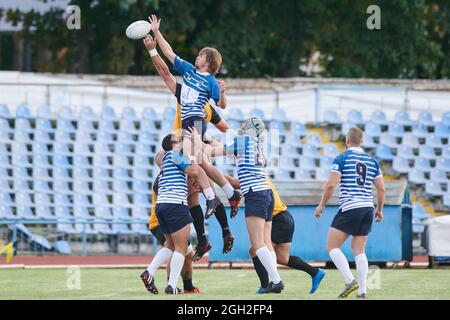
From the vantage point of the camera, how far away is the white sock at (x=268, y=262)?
15.2 meters

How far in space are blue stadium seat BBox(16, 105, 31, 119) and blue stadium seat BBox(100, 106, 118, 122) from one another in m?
1.78

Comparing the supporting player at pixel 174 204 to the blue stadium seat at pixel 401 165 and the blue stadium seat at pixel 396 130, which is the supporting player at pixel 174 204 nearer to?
the blue stadium seat at pixel 401 165

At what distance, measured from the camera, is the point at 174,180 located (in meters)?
15.4

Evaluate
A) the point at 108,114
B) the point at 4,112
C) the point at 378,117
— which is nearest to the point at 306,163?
the point at 378,117

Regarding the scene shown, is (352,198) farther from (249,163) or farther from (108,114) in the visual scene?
(108,114)

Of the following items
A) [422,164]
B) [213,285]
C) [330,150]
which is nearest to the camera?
[213,285]

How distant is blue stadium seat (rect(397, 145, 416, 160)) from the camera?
31891mm

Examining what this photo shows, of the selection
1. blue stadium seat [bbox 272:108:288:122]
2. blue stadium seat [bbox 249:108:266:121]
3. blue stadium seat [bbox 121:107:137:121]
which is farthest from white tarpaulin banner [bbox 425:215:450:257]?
blue stadium seat [bbox 121:107:137:121]

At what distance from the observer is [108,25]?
125ft

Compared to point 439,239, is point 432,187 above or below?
above

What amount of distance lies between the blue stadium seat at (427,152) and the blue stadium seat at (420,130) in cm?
41

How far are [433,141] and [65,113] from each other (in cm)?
896
